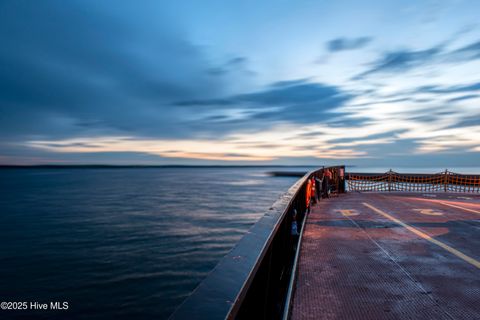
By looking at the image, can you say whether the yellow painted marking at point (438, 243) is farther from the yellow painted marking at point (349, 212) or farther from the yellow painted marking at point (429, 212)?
the yellow painted marking at point (429, 212)

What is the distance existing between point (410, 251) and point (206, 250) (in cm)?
1491

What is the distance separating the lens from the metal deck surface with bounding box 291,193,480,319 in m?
3.47

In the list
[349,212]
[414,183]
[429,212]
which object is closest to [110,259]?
[349,212]

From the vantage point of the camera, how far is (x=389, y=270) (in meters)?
4.70

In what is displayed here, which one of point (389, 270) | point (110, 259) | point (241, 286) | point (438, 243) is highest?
point (241, 286)

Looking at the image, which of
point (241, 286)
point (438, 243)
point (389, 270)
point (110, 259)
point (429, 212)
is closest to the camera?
point (241, 286)

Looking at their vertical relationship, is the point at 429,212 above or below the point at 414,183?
below

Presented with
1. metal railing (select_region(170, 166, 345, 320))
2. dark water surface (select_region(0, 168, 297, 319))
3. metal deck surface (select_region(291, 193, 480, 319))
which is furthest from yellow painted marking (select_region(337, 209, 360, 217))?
dark water surface (select_region(0, 168, 297, 319))

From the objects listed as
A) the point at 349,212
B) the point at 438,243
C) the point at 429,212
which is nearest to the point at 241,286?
the point at 438,243

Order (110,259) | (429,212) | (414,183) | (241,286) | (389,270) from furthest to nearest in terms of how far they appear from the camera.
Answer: (414,183)
(110,259)
(429,212)
(389,270)
(241,286)

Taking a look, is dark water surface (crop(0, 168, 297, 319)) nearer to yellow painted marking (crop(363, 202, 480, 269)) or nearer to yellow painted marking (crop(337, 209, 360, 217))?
yellow painted marking (crop(337, 209, 360, 217))

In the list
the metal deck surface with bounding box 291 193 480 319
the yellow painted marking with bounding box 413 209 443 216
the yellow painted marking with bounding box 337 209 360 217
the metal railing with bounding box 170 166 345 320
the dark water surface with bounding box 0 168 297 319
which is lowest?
the dark water surface with bounding box 0 168 297 319

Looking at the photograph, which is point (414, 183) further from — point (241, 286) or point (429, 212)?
point (241, 286)

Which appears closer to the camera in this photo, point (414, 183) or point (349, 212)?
point (349, 212)
